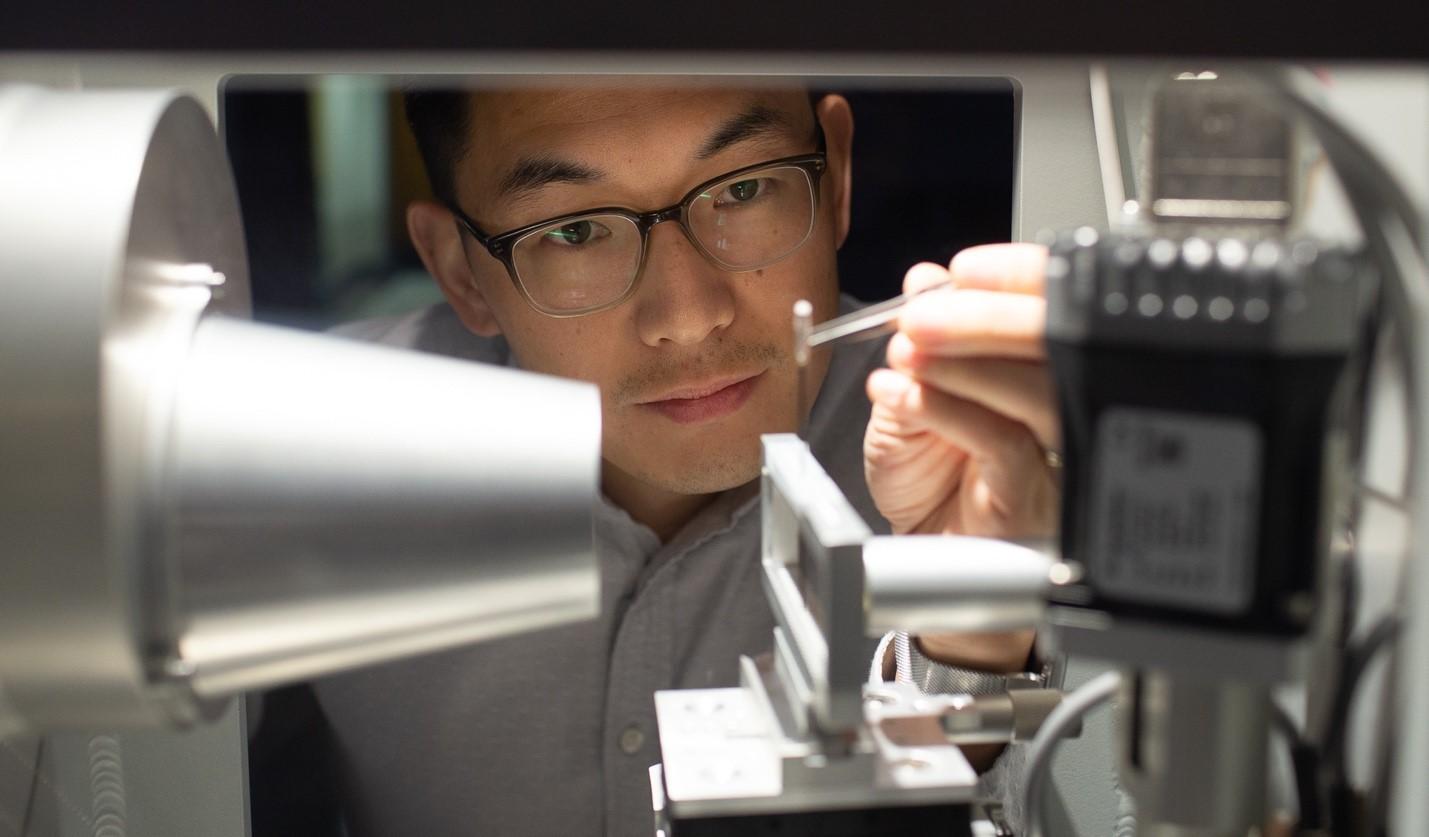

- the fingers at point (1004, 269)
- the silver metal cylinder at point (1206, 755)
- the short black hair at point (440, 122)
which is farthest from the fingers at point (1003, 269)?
the short black hair at point (440, 122)

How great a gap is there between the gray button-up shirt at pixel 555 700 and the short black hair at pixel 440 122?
13 cm

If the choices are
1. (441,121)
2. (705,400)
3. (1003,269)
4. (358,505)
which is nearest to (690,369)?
(705,400)

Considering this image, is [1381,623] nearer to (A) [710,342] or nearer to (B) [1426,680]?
(B) [1426,680]

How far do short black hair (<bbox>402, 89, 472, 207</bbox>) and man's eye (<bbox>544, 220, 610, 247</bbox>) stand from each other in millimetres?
99

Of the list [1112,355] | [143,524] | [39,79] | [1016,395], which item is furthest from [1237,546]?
[39,79]

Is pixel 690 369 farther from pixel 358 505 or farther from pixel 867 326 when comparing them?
pixel 358 505

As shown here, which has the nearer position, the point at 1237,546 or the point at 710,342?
the point at 1237,546

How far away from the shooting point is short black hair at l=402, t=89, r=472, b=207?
100cm

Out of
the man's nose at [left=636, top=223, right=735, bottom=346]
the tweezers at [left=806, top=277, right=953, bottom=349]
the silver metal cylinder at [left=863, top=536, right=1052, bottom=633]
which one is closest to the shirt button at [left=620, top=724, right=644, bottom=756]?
the man's nose at [left=636, top=223, right=735, bottom=346]

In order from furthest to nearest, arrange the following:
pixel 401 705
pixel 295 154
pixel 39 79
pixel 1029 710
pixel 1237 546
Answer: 1. pixel 401 705
2. pixel 295 154
3. pixel 1029 710
4. pixel 39 79
5. pixel 1237 546

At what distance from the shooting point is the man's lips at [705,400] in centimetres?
102

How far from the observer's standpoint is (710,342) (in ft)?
3.35

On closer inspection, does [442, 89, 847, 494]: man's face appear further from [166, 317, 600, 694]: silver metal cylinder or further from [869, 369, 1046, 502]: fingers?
[166, 317, 600, 694]: silver metal cylinder

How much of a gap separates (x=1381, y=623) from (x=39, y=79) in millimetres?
627
